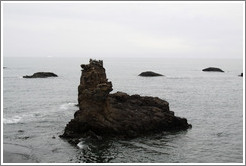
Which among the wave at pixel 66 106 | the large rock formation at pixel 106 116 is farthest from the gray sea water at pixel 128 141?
the large rock formation at pixel 106 116

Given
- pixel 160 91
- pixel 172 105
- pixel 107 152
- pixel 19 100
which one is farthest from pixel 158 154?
pixel 160 91

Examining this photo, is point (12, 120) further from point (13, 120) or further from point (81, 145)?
point (81, 145)

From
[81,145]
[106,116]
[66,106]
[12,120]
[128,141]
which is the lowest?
[81,145]

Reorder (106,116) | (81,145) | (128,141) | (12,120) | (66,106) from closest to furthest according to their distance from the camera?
(81,145) → (128,141) → (106,116) → (12,120) → (66,106)

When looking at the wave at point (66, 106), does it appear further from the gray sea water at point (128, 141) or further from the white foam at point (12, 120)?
the white foam at point (12, 120)

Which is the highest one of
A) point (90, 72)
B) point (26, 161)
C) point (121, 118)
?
point (90, 72)

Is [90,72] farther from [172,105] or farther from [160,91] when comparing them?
[160,91]

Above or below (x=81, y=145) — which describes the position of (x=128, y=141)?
above

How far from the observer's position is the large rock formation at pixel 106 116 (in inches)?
1832

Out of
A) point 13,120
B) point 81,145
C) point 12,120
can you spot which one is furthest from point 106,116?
point 12,120

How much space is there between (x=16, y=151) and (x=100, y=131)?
11.9 metres

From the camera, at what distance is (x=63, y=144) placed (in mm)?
43219

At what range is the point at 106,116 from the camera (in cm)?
4753

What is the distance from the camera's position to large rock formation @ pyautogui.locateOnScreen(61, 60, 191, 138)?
153 ft
